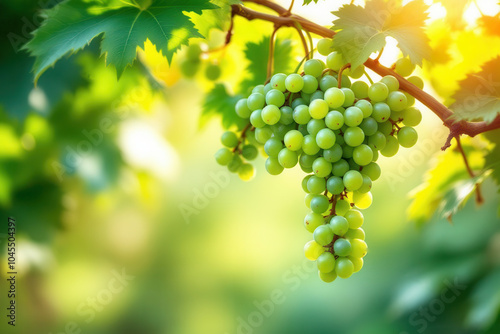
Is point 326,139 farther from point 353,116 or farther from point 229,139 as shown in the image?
point 229,139

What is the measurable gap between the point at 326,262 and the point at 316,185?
3.2 inches

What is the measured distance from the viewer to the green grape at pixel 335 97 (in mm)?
467

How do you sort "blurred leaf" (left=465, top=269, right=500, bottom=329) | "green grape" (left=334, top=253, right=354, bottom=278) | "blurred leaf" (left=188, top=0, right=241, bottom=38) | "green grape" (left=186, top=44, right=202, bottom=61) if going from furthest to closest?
"blurred leaf" (left=465, top=269, right=500, bottom=329)
"green grape" (left=186, top=44, right=202, bottom=61)
"blurred leaf" (left=188, top=0, right=241, bottom=38)
"green grape" (left=334, top=253, right=354, bottom=278)

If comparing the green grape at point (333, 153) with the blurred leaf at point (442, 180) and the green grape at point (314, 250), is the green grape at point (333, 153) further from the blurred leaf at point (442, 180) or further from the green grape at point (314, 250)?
the blurred leaf at point (442, 180)

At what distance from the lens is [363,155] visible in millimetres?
472

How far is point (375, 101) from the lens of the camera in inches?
19.3

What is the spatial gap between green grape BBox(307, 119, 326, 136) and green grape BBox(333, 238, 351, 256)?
0.12 metres

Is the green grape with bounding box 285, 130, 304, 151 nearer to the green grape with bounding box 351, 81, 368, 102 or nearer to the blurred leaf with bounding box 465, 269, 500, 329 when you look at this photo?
the green grape with bounding box 351, 81, 368, 102

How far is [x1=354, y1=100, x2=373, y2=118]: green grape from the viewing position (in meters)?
0.47

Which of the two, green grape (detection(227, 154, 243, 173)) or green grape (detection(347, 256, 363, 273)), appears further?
green grape (detection(227, 154, 243, 173))

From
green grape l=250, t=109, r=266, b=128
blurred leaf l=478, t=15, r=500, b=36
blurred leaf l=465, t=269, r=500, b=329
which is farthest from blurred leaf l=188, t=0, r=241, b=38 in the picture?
blurred leaf l=465, t=269, r=500, b=329

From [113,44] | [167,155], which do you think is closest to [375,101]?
[113,44]

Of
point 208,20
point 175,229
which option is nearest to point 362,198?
point 208,20

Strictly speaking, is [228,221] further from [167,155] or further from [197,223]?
[167,155]
